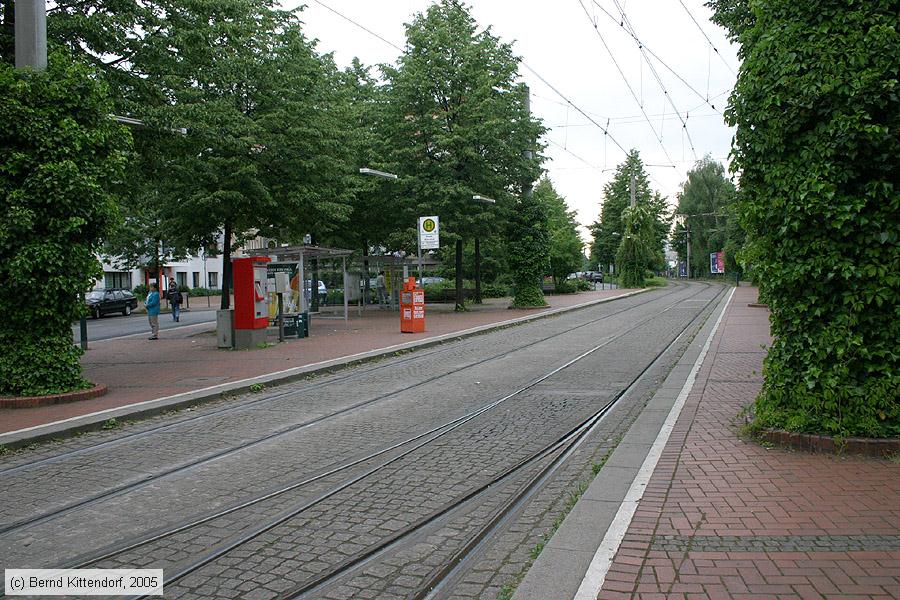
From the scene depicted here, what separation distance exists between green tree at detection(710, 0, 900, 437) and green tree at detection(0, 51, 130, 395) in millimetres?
8908

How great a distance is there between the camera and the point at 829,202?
19.9ft

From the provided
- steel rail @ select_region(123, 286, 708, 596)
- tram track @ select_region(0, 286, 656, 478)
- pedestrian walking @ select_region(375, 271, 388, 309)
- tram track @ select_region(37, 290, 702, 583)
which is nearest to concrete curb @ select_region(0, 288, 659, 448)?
tram track @ select_region(0, 286, 656, 478)

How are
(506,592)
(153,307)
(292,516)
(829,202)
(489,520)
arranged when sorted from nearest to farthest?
(506,592), (489,520), (292,516), (829,202), (153,307)

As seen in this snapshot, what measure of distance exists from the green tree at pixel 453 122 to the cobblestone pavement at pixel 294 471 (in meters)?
17.4

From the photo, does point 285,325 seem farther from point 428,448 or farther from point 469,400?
point 428,448

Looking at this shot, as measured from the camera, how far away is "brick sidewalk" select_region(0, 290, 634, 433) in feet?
33.2

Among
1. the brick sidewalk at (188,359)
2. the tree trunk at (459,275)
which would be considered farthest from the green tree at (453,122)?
the brick sidewalk at (188,359)

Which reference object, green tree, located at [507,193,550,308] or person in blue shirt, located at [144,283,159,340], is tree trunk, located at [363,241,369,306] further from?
person in blue shirt, located at [144,283,159,340]

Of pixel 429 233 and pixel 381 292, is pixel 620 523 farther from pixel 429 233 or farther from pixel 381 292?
pixel 381 292

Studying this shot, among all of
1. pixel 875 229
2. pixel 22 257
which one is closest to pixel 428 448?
pixel 875 229

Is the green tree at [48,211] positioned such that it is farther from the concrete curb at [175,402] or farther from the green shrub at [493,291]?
the green shrub at [493,291]

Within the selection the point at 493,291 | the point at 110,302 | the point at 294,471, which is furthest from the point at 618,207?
the point at 294,471

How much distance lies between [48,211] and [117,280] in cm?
5489

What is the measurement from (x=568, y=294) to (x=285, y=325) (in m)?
33.3
